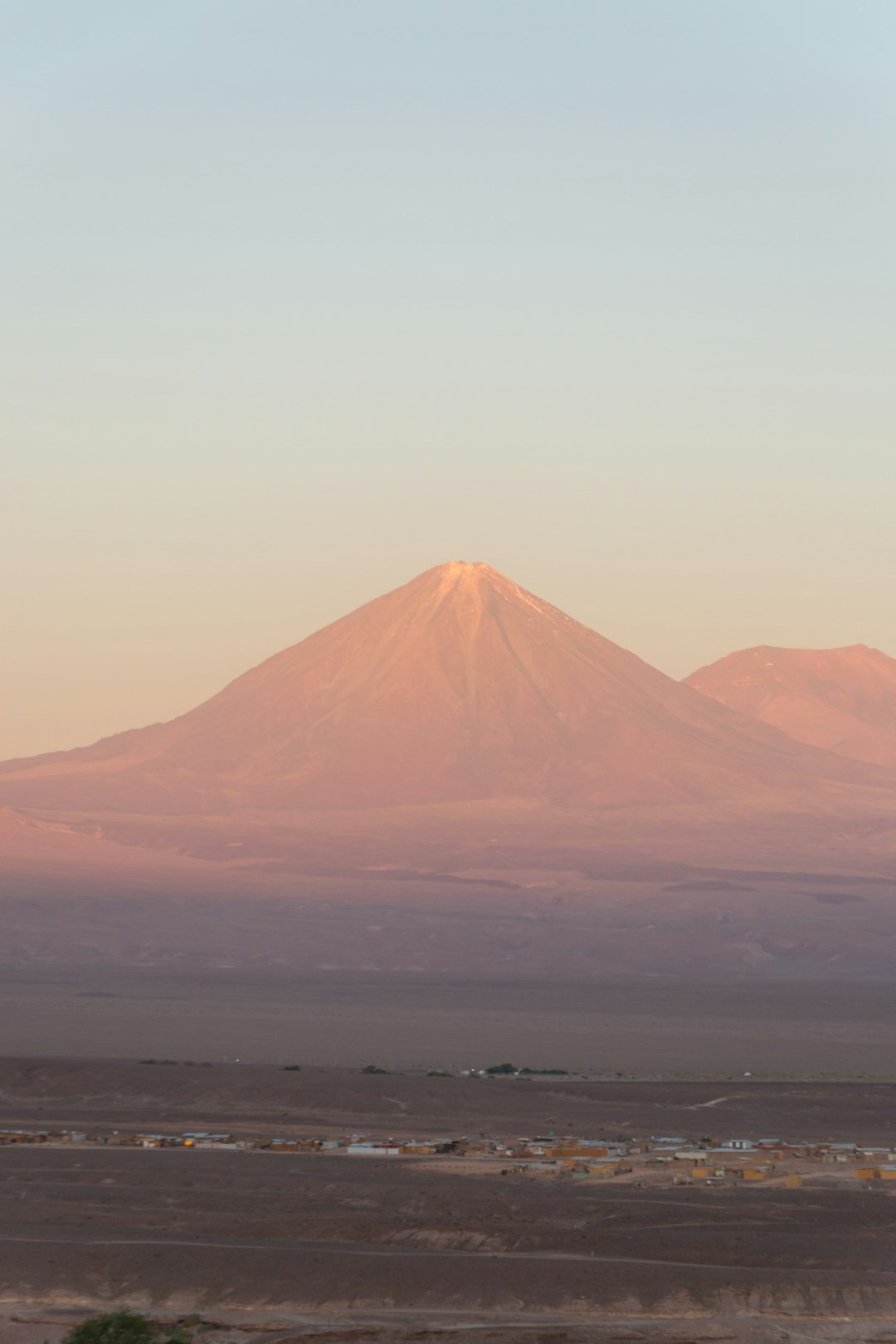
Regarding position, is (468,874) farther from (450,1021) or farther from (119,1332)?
(119,1332)

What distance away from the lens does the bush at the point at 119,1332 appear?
27484 mm

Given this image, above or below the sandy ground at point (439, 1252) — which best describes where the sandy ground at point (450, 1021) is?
above

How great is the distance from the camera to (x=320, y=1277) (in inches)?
1251

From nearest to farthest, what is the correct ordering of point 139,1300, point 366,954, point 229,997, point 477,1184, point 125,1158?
point 139,1300
point 477,1184
point 125,1158
point 229,997
point 366,954

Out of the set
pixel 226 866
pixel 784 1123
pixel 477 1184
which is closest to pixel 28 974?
pixel 226 866

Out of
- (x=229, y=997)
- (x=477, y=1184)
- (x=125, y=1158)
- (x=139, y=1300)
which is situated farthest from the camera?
(x=229, y=997)

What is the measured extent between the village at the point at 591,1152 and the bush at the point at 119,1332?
13679mm

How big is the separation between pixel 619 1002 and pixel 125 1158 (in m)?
61.7

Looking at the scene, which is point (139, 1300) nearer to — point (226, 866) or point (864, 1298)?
point (864, 1298)

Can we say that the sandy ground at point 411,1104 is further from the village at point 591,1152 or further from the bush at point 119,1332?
the bush at point 119,1332

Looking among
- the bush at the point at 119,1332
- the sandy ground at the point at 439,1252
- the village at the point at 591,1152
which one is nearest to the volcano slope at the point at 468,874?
the village at the point at 591,1152

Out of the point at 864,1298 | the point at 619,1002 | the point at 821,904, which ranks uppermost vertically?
the point at 821,904

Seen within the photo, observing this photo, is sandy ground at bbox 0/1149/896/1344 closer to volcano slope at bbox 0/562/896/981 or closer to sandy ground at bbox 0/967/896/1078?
sandy ground at bbox 0/967/896/1078

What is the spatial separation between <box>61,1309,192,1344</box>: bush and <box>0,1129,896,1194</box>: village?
13.7 metres
